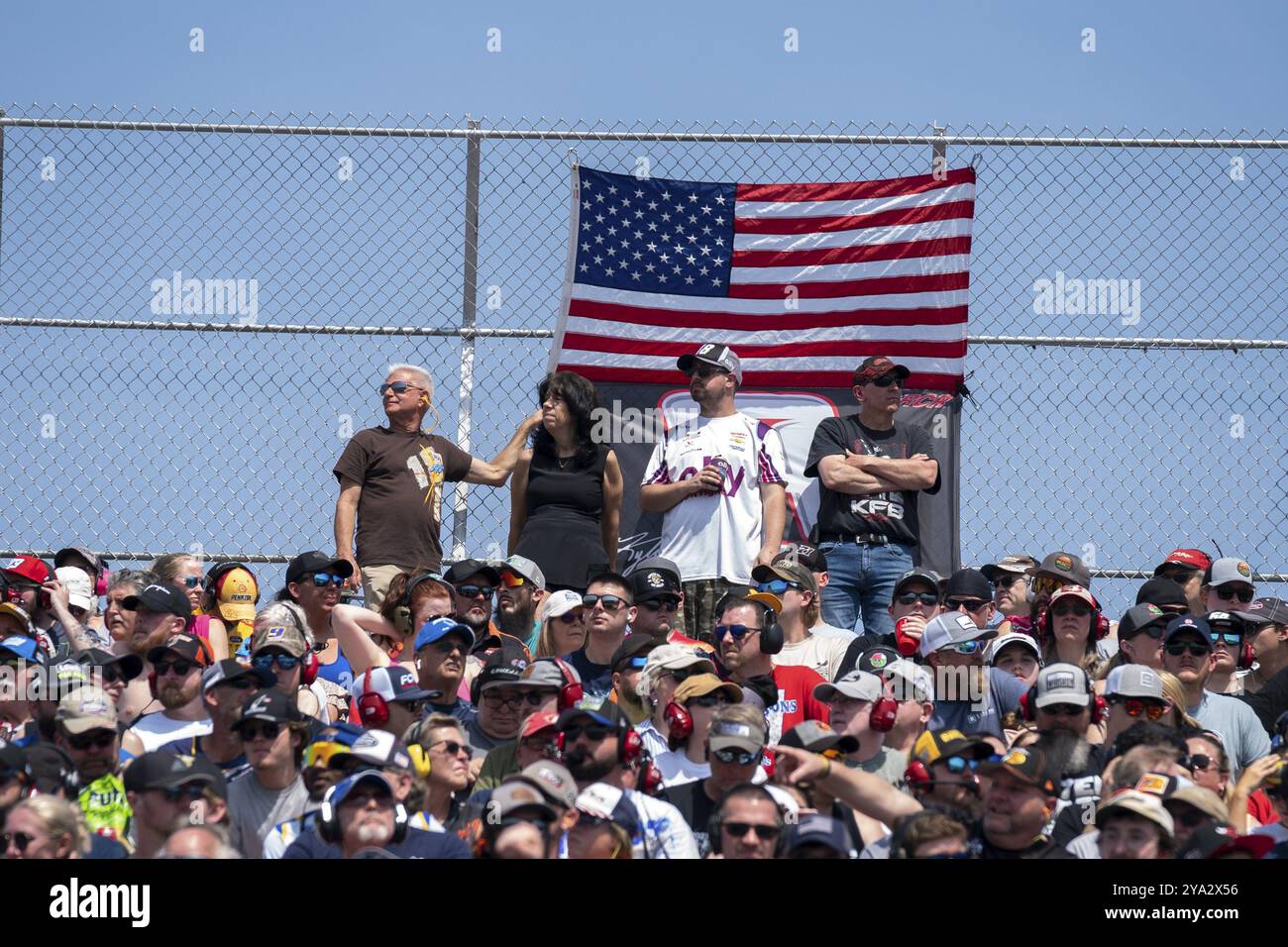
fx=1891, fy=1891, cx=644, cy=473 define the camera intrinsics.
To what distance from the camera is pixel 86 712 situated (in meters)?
7.08

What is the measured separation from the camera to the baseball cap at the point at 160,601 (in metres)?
8.55

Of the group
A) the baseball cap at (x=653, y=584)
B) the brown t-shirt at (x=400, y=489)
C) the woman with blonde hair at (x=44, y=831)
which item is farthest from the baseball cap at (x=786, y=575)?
the woman with blonde hair at (x=44, y=831)

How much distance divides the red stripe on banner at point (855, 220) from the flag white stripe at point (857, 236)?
0.9 inches

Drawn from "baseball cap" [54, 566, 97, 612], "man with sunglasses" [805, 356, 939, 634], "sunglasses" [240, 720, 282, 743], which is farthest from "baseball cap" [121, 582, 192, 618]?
"man with sunglasses" [805, 356, 939, 634]

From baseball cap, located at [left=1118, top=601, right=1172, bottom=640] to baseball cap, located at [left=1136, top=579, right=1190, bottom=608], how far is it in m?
0.33

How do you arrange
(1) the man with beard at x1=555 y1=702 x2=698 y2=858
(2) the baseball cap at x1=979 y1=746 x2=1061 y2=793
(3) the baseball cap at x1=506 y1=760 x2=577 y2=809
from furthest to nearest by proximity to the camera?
(1) the man with beard at x1=555 y1=702 x2=698 y2=858 → (2) the baseball cap at x1=979 y1=746 x2=1061 y2=793 → (3) the baseball cap at x1=506 y1=760 x2=577 y2=809

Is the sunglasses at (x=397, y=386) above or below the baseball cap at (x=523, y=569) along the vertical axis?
above

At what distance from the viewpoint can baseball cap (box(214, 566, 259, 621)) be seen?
372 inches

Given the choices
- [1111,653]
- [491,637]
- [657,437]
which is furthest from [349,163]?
[1111,653]

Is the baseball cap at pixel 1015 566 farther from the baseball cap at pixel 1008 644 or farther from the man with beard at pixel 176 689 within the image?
the man with beard at pixel 176 689

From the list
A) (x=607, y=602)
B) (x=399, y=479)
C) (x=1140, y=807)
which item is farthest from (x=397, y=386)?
(x=1140, y=807)

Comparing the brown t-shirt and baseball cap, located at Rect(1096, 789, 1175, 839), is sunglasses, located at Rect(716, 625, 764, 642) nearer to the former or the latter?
the brown t-shirt
